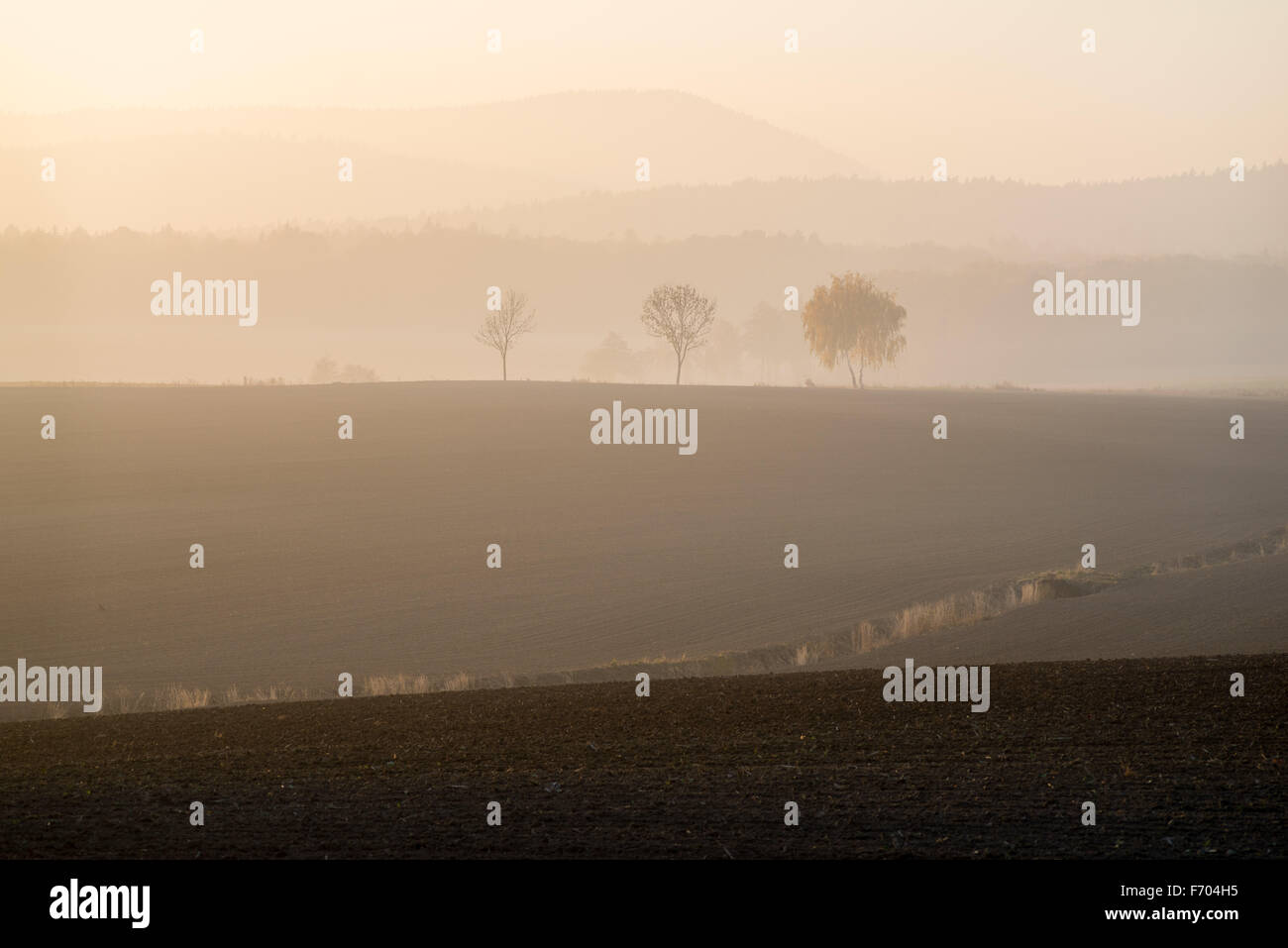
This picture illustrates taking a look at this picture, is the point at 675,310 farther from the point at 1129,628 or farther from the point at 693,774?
the point at 693,774

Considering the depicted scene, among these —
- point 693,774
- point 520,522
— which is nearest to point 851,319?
point 520,522

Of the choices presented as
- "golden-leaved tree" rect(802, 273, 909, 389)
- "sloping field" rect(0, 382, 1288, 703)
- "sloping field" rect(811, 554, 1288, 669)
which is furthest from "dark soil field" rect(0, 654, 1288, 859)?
"golden-leaved tree" rect(802, 273, 909, 389)

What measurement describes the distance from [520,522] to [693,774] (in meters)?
28.7

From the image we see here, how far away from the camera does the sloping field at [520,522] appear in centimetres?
2558

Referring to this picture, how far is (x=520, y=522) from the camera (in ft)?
127

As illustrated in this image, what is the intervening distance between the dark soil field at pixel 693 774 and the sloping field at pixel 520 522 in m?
7.53

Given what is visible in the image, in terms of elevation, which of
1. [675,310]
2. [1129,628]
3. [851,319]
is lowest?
[1129,628]

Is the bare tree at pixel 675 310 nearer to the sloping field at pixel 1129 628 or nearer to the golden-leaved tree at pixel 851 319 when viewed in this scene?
the golden-leaved tree at pixel 851 319

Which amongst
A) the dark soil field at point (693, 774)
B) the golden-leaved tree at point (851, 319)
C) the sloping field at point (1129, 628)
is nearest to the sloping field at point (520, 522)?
the sloping field at point (1129, 628)

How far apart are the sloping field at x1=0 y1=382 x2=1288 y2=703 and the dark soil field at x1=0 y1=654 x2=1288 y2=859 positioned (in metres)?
7.53
